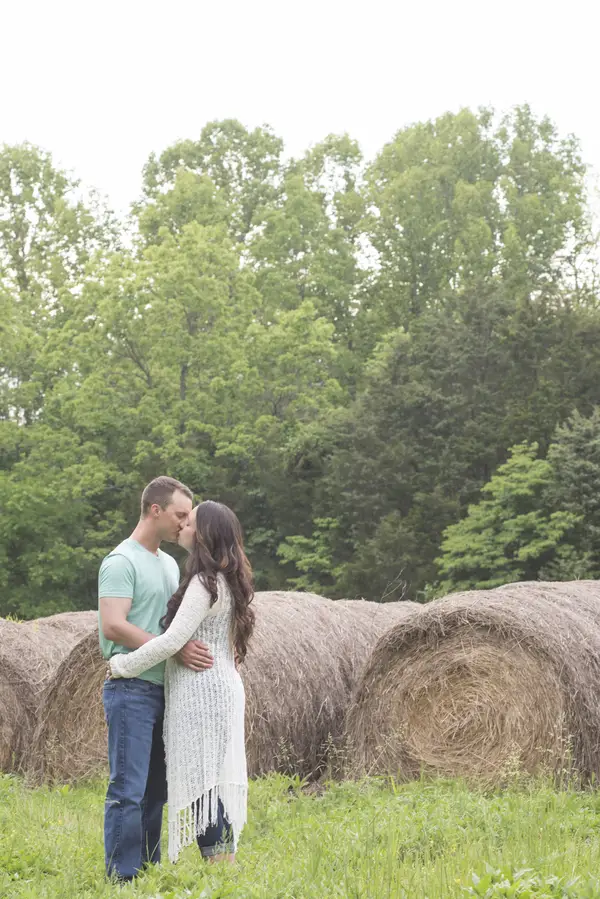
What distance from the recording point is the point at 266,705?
32.2 ft

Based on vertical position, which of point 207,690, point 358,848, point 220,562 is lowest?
point 358,848

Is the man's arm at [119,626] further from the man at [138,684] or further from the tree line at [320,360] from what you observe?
the tree line at [320,360]

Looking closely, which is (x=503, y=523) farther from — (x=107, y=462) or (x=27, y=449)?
(x=27, y=449)

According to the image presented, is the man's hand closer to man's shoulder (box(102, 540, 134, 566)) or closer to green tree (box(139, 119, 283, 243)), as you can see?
man's shoulder (box(102, 540, 134, 566))

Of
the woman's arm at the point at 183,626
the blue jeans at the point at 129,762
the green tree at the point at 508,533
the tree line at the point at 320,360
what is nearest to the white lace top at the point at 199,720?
the woman's arm at the point at 183,626

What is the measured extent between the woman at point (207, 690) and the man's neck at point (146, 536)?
0.42 m

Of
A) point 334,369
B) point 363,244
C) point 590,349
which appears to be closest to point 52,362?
point 334,369

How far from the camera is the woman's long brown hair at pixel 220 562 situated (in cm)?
557

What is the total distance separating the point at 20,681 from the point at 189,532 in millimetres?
5977

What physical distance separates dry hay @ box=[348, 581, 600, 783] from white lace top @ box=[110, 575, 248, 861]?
340 cm

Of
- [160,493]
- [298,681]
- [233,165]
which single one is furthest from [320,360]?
[160,493]

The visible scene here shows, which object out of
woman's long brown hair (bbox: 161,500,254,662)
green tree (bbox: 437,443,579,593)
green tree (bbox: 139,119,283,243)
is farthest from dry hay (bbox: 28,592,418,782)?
green tree (bbox: 139,119,283,243)

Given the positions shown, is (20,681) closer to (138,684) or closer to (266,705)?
(266,705)

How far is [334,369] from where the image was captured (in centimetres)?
3828
